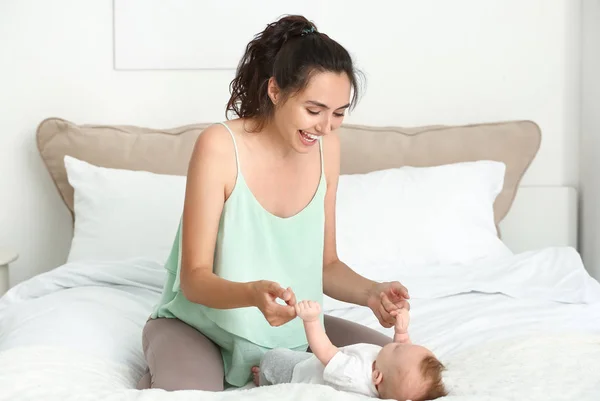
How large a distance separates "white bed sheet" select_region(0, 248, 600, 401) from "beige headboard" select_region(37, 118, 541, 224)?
0.46 meters

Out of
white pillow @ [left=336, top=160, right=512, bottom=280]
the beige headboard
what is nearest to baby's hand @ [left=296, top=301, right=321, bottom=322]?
white pillow @ [left=336, top=160, right=512, bottom=280]

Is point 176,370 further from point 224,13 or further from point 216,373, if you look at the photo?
point 224,13

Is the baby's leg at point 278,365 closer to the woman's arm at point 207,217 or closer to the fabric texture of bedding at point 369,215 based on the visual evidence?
the woman's arm at point 207,217

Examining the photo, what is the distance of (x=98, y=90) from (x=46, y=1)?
0.37 metres

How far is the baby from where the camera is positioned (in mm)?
1449

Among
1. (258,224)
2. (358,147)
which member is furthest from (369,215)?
(258,224)

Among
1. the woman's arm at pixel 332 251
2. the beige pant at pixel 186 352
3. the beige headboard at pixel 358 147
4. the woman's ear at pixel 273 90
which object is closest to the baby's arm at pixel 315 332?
the beige pant at pixel 186 352

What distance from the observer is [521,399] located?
1.37 metres

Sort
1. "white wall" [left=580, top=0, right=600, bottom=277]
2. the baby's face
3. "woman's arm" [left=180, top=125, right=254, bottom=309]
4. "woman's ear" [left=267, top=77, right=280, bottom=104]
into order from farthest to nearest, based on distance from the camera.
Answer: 1. "white wall" [left=580, top=0, right=600, bottom=277]
2. "woman's ear" [left=267, top=77, right=280, bottom=104]
3. "woman's arm" [left=180, top=125, right=254, bottom=309]
4. the baby's face

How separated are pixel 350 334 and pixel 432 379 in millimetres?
431

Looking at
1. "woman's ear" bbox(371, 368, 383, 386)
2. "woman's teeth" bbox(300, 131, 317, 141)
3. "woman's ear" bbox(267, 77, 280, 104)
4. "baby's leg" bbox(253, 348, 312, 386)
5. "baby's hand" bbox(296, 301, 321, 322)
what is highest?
"woman's ear" bbox(267, 77, 280, 104)

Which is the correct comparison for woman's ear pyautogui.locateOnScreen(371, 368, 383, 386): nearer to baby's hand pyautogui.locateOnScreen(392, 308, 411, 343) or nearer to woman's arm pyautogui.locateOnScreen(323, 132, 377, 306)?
baby's hand pyautogui.locateOnScreen(392, 308, 411, 343)

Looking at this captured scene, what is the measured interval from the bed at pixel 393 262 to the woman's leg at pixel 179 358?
9 cm

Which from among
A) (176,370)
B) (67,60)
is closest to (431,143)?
(67,60)
